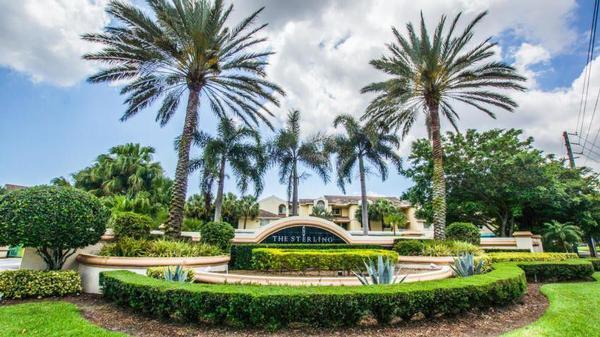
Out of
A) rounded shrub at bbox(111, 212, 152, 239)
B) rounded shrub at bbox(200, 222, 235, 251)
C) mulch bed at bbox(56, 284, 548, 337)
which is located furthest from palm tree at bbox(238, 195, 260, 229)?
mulch bed at bbox(56, 284, 548, 337)

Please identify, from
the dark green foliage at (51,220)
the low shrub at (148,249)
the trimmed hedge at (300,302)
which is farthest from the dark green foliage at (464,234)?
the dark green foliage at (51,220)

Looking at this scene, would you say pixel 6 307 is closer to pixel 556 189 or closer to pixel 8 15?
pixel 8 15

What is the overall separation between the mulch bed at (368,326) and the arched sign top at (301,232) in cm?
984

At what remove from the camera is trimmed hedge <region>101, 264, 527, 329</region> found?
19.2 ft

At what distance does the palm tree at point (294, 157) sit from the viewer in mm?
24500

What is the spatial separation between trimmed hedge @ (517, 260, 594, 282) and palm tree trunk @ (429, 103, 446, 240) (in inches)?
218

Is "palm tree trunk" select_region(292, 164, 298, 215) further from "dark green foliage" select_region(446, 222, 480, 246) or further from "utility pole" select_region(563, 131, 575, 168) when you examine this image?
"utility pole" select_region(563, 131, 575, 168)

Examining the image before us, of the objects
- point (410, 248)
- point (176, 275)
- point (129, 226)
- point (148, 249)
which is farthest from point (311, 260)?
point (129, 226)

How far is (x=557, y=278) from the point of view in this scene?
1186 centimetres

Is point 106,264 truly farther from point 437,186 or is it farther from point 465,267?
point 437,186

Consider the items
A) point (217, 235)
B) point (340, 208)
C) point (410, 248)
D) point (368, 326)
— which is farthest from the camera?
point (340, 208)

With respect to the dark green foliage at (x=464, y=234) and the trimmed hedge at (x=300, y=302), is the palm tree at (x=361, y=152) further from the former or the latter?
the trimmed hedge at (x=300, y=302)

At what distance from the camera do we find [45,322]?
637 cm

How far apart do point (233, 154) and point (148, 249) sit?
10.9m
